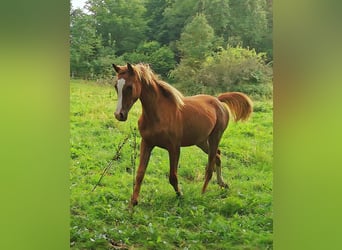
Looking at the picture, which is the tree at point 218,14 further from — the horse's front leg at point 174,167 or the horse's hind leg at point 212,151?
the horse's front leg at point 174,167

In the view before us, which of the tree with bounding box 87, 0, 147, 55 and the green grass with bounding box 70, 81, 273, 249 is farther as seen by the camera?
the tree with bounding box 87, 0, 147, 55

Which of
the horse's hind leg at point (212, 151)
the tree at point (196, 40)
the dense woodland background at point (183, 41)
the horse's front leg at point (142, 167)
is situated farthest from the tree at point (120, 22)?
the horse's hind leg at point (212, 151)

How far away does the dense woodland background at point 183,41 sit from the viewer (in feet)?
9.78

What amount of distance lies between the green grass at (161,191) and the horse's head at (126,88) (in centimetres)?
5

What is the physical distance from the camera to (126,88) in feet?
10.0

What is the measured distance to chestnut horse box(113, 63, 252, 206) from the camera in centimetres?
305

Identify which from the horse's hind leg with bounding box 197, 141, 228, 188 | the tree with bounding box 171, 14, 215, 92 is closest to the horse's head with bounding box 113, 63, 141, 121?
the tree with bounding box 171, 14, 215, 92

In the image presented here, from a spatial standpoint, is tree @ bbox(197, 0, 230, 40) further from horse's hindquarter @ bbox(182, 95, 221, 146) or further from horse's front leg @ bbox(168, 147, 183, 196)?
horse's front leg @ bbox(168, 147, 183, 196)
